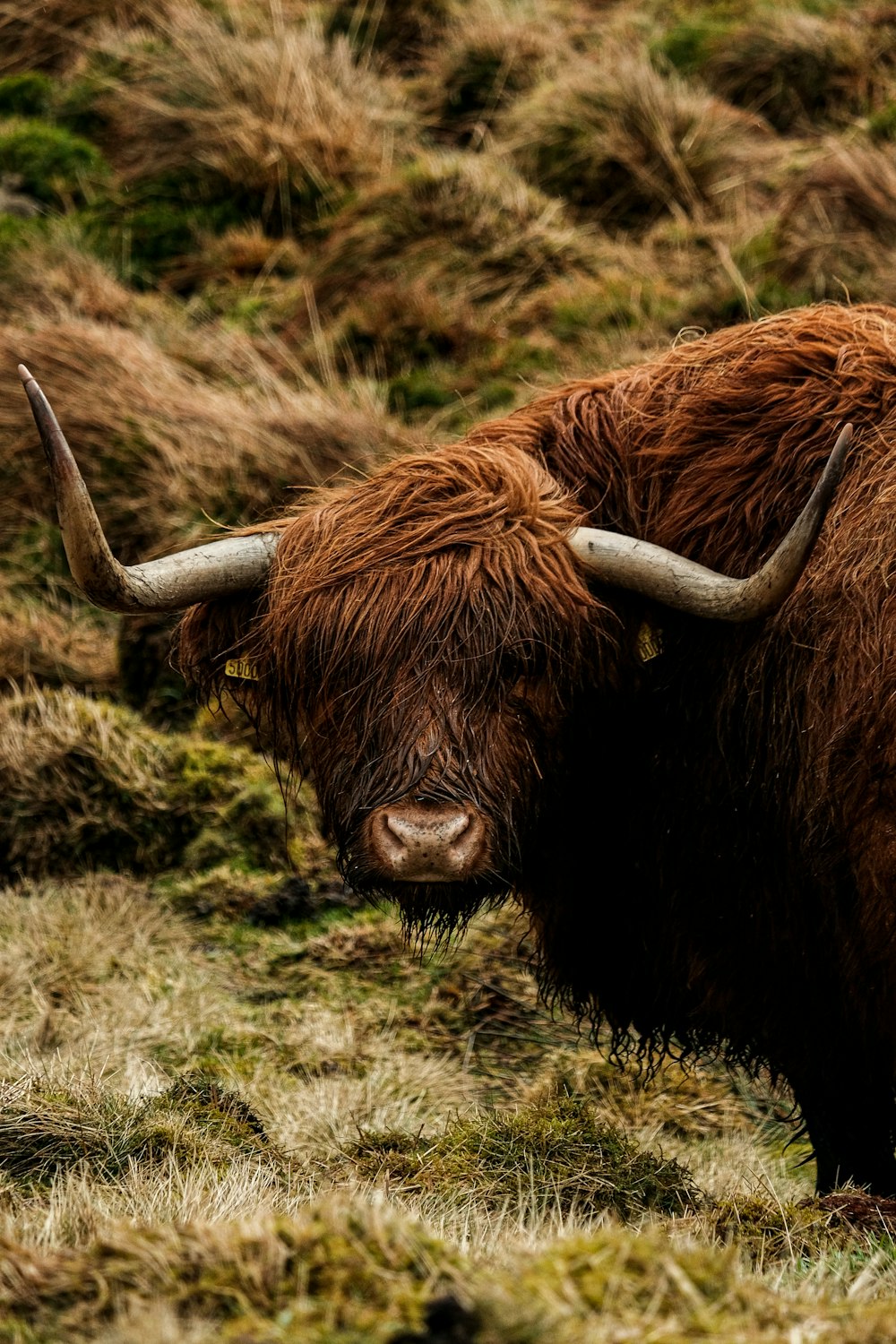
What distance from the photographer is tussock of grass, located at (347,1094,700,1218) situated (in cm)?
375

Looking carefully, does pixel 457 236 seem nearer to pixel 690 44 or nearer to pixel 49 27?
pixel 690 44

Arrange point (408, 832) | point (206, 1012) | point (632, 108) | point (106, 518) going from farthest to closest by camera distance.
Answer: point (632, 108), point (106, 518), point (206, 1012), point (408, 832)

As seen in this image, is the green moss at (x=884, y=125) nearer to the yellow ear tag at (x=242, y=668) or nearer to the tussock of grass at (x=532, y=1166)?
the yellow ear tag at (x=242, y=668)

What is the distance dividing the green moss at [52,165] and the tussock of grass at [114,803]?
6.44 m

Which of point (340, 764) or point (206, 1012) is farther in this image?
point (206, 1012)

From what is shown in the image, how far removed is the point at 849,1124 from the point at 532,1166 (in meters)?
0.84

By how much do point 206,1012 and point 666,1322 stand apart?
3.37 metres

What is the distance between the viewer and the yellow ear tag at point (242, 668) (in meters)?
4.06

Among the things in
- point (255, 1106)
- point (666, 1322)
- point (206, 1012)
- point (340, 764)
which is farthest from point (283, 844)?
point (666, 1322)

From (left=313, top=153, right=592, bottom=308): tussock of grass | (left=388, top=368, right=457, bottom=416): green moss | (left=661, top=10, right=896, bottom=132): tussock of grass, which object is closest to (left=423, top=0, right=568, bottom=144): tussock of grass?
(left=661, top=10, right=896, bottom=132): tussock of grass

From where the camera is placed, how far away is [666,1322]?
2.18m

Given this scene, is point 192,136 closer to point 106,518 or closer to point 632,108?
point 632,108

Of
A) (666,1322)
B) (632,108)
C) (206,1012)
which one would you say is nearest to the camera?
(666,1322)

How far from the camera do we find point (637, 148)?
36.3 feet
